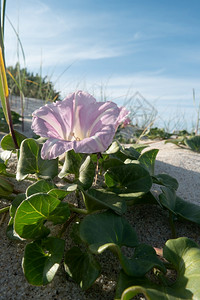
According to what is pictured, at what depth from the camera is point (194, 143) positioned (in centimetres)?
326

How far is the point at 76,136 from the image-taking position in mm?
1249

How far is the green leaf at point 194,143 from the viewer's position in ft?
10.5

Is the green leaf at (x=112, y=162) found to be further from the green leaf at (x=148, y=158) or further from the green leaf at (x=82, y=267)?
the green leaf at (x=82, y=267)

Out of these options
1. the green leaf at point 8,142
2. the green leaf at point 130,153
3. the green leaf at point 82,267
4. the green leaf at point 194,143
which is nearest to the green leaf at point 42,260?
the green leaf at point 82,267

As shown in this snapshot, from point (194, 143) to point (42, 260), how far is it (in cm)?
255

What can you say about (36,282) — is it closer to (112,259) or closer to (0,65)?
(112,259)

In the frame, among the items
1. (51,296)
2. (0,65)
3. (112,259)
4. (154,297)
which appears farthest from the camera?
(0,65)

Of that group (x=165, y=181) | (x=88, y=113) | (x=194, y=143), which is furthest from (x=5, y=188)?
(x=194, y=143)

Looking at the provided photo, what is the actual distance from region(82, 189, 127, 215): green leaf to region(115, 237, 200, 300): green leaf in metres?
0.22

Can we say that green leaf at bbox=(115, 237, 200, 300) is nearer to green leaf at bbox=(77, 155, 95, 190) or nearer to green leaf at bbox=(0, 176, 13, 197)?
green leaf at bbox=(77, 155, 95, 190)

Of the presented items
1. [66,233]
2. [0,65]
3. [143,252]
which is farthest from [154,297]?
[0,65]

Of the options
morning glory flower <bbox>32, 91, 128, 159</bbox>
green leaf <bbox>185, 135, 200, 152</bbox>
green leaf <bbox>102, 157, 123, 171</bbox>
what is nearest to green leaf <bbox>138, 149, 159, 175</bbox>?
green leaf <bbox>102, 157, 123, 171</bbox>

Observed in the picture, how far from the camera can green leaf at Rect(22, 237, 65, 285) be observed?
1014 millimetres

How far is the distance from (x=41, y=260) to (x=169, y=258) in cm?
45
